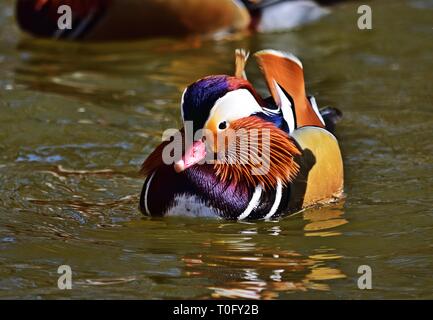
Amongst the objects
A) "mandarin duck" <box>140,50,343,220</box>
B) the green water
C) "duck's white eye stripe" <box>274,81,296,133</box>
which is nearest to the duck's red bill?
"mandarin duck" <box>140,50,343,220</box>

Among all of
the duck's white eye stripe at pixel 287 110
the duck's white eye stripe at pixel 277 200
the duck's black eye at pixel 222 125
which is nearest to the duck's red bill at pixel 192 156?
the duck's black eye at pixel 222 125

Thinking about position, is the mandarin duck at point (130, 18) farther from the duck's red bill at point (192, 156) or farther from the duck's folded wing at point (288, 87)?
the duck's red bill at point (192, 156)

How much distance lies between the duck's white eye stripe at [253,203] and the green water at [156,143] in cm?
6

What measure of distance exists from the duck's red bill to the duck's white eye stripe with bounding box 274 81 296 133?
2.12 ft

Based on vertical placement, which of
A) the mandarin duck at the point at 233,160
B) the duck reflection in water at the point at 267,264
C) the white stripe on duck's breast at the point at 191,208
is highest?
the mandarin duck at the point at 233,160

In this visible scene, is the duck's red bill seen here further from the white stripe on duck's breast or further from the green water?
the green water

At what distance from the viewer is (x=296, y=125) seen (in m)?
6.08

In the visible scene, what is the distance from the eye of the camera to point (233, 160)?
5.70 metres

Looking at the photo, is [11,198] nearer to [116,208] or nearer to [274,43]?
[116,208]

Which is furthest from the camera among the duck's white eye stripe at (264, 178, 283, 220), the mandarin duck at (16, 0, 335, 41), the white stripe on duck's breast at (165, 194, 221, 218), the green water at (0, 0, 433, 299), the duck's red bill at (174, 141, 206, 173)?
the mandarin duck at (16, 0, 335, 41)

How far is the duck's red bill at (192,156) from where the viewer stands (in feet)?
18.0

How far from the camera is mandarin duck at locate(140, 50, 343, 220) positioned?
553 cm

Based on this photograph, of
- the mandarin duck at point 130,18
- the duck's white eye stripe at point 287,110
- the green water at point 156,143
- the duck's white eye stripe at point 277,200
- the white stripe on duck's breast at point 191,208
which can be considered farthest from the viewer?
the mandarin duck at point 130,18

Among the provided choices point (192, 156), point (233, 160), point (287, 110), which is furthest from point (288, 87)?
point (192, 156)
